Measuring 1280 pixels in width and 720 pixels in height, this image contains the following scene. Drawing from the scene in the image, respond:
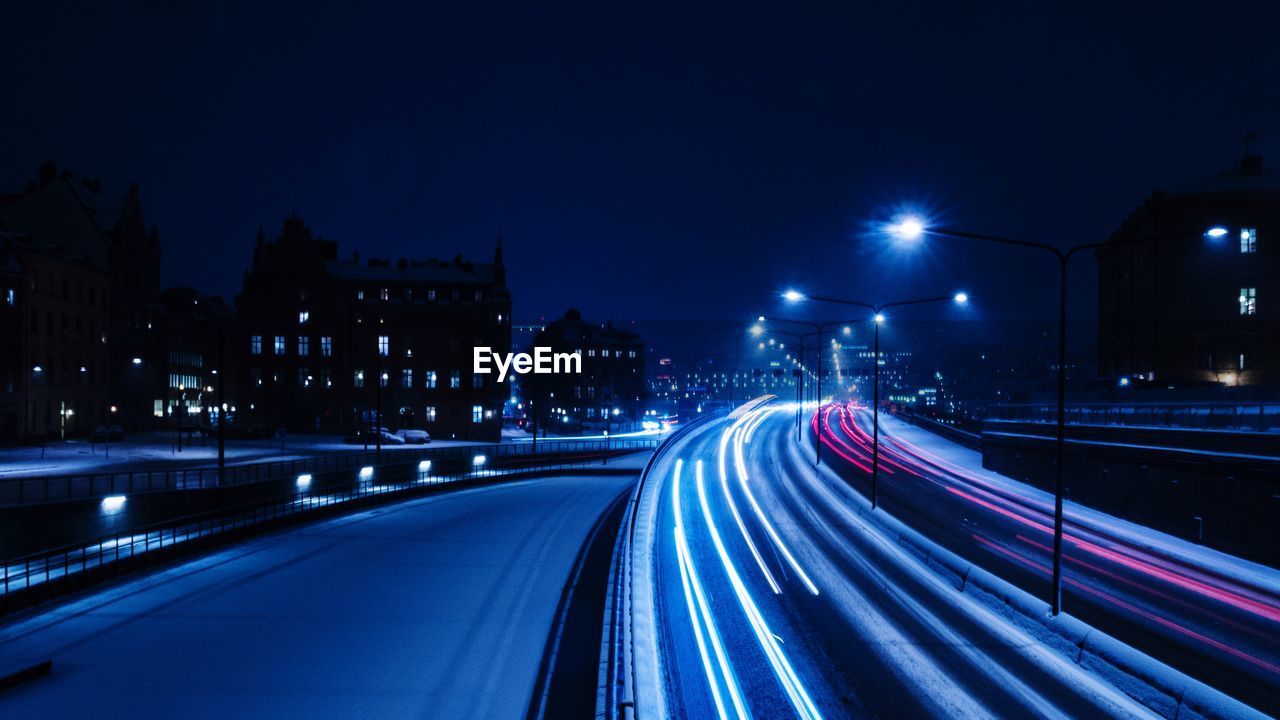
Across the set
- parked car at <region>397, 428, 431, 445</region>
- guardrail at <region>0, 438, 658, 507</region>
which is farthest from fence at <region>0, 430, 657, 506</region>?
parked car at <region>397, 428, 431, 445</region>

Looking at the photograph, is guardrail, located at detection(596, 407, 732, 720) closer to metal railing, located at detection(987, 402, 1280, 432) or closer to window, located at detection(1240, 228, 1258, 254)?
metal railing, located at detection(987, 402, 1280, 432)

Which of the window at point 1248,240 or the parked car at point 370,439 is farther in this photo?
the parked car at point 370,439

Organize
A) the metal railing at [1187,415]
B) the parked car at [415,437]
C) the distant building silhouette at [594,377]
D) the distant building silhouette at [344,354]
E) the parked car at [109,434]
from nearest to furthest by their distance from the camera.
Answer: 1. the metal railing at [1187,415]
2. the parked car at [109,434]
3. the parked car at [415,437]
4. the distant building silhouette at [344,354]
5. the distant building silhouette at [594,377]

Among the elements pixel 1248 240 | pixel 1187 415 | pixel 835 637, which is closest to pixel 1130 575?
pixel 1187 415

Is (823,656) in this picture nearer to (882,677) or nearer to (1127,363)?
(882,677)

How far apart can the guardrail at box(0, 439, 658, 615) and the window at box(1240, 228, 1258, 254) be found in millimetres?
50138

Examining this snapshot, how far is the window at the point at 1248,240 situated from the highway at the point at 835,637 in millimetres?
37925

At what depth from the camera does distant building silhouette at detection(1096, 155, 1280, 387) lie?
50219 millimetres

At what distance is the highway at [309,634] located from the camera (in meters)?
14.9

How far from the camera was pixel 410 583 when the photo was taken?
24.1 m

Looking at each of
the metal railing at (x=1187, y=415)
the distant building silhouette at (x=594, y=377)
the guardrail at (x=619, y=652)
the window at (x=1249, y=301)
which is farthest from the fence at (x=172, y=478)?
the distant building silhouette at (x=594, y=377)

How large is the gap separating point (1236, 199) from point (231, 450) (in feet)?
231

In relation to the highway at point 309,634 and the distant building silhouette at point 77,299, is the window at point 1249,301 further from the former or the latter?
the distant building silhouette at point 77,299

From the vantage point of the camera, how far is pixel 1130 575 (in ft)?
69.1
